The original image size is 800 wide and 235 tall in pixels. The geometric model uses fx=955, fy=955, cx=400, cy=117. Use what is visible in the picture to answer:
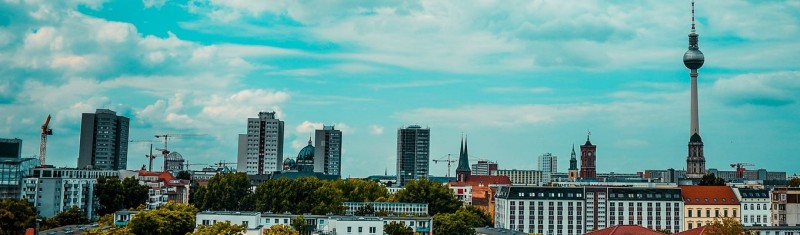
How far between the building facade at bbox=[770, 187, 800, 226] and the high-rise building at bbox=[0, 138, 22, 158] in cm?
12864

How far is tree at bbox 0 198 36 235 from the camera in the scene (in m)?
105

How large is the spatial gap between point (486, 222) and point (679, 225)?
3223 centimetres

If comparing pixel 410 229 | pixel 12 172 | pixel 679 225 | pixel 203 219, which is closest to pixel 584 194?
pixel 679 225

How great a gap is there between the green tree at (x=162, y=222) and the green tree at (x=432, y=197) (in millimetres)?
53462

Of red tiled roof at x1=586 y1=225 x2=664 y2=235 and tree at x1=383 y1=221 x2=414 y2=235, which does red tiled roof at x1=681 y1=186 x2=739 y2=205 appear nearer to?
red tiled roof at x1=586 y1=225 x2=664 y2=235

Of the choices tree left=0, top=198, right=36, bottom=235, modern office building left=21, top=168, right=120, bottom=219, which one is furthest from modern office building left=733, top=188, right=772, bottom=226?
tree left=0, top=198, right=36, bottom=235

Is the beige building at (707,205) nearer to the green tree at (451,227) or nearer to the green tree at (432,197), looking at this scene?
the green tree at (432,197)

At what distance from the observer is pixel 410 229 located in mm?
107562

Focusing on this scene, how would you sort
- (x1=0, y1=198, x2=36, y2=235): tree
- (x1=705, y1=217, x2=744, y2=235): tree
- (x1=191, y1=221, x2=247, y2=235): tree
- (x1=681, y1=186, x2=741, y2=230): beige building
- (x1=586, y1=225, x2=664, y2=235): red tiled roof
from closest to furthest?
(x1=191, y1=221, x2=247, y2=235): tree
(x1=705, y1=217, x2=744, y2=235): tree
(x1=586, y1=225, x2=664, y2=235): red tiled roof
(x1=0, y1=198, x2=36, y2=235): tree
(x1=681, y1=186, x2=741, y2=230): beige building

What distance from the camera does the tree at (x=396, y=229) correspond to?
10556 cm

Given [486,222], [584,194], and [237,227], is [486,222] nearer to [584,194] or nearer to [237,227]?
[584,194]

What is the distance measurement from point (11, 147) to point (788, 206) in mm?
130984

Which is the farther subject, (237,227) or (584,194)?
(584,194)

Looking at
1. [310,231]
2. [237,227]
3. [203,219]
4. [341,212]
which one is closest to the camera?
[237,227]
